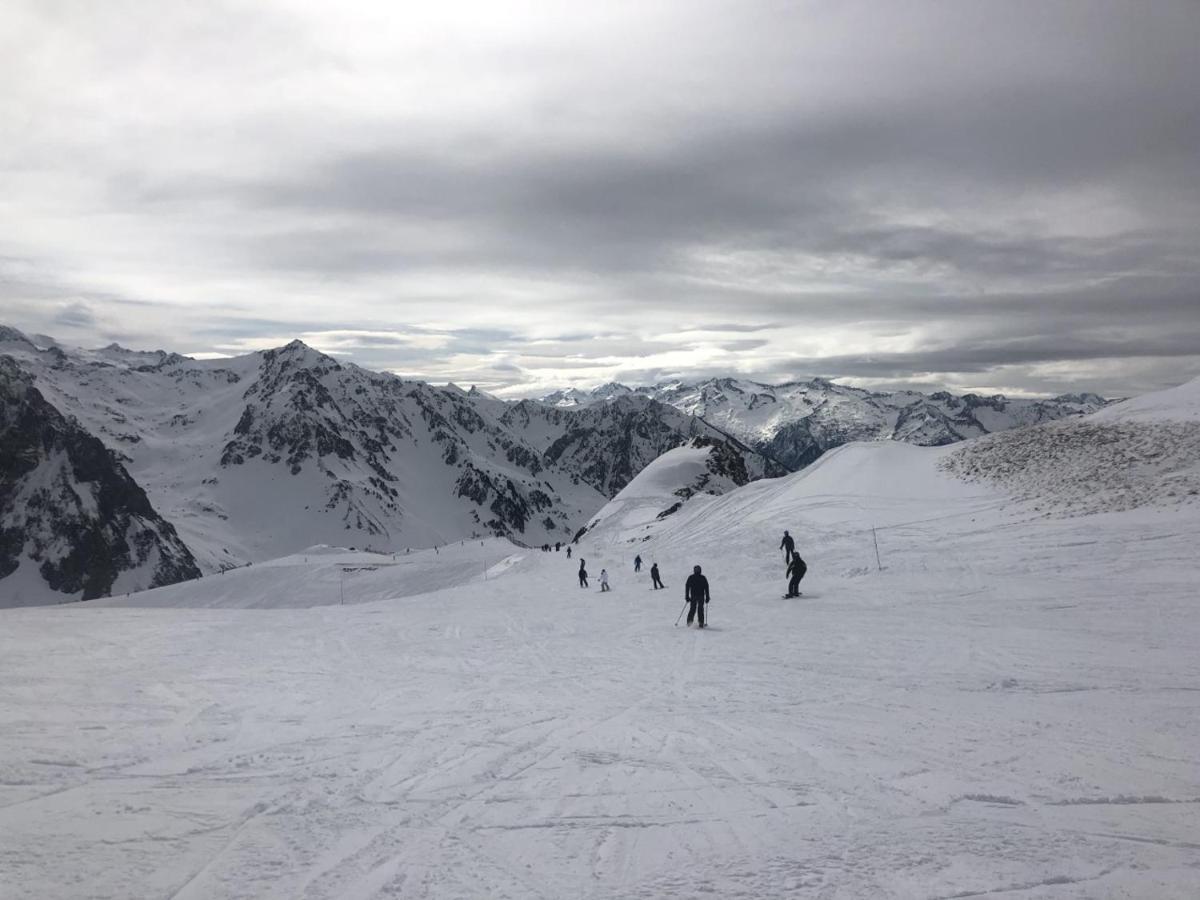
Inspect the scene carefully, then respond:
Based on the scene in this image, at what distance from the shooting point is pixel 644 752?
9555 millimetres

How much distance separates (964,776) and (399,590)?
193 ft

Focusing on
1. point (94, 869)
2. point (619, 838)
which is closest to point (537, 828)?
point (619, 838)

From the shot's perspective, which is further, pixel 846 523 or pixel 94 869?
pixel 846 523

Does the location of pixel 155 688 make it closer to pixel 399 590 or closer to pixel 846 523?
pixel 846 523

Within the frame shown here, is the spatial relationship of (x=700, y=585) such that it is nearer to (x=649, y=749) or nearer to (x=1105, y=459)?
(x=649, y=749)

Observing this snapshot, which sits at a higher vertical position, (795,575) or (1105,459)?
(1105,459)

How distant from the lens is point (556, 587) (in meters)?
36.4

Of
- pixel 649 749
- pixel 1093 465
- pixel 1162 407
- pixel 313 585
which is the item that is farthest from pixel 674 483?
pixel 649 749

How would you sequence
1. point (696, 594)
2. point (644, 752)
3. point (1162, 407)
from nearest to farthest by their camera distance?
point (644, 752) < point (696, 594) < point (1162, 407)

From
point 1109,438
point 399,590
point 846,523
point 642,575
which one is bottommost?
point 399,590

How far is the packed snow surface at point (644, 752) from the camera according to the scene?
6.39m

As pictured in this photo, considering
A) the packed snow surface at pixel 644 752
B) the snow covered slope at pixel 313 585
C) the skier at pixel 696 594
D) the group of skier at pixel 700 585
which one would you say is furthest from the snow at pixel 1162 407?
the snow covered slope at pixel 313 585

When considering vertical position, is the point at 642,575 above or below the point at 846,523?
below

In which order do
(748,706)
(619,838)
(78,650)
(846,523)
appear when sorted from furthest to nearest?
(846,523) → (78,650) → (748,706) → (619,838)
